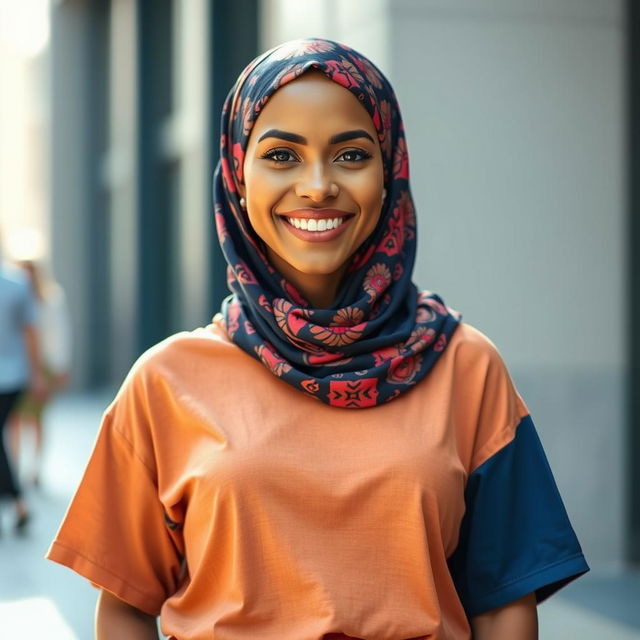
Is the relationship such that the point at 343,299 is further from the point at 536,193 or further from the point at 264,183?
the point at 536,193

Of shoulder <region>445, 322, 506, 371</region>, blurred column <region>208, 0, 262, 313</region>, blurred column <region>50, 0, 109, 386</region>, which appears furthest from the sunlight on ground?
blurred column <region>50, 0, 109, 386</region>

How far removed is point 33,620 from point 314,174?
3542mm

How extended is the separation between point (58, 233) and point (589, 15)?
46.2 feet

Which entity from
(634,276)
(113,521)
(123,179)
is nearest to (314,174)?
(113,521)

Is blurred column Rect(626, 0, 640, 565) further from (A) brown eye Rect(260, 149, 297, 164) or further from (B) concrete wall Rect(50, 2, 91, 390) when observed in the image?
(B) concrete wall Rect(50, 2, 91, 390)

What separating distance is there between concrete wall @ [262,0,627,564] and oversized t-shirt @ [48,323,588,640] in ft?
10.3

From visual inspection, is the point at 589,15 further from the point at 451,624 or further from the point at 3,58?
the point at 3,58

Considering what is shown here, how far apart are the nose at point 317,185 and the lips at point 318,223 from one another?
0.10 feet

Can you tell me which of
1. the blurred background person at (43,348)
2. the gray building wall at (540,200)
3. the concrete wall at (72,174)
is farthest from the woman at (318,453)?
the concrete wall at (72,174)

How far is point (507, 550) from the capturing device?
2.21 m

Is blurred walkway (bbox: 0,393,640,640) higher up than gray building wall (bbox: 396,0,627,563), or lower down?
lower down

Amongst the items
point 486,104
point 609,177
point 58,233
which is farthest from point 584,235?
point 58,233

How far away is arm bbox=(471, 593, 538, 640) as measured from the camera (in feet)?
7.19

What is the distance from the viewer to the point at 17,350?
7.54 metres
